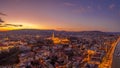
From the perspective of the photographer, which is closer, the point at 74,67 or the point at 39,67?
the point at 39,67

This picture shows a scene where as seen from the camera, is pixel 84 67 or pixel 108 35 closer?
pixel 84 67

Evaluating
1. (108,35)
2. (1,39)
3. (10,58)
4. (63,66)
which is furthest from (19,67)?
(108,35)

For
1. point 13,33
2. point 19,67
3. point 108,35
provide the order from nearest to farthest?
point 19,67 → point 13,33 → point 108,35

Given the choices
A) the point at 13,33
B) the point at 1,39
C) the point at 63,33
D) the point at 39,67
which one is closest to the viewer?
the point at 39,67

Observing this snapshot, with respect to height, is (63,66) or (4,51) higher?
(4,51)

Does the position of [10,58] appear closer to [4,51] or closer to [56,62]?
[4,51]

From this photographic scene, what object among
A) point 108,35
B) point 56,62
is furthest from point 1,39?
point 108,35

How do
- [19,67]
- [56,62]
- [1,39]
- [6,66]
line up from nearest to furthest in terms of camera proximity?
[6,66], [19,67], [56,62], [1,39]

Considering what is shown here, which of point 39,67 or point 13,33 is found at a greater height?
point 13,33

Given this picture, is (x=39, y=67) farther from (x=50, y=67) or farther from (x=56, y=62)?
(x=56, y=62)
